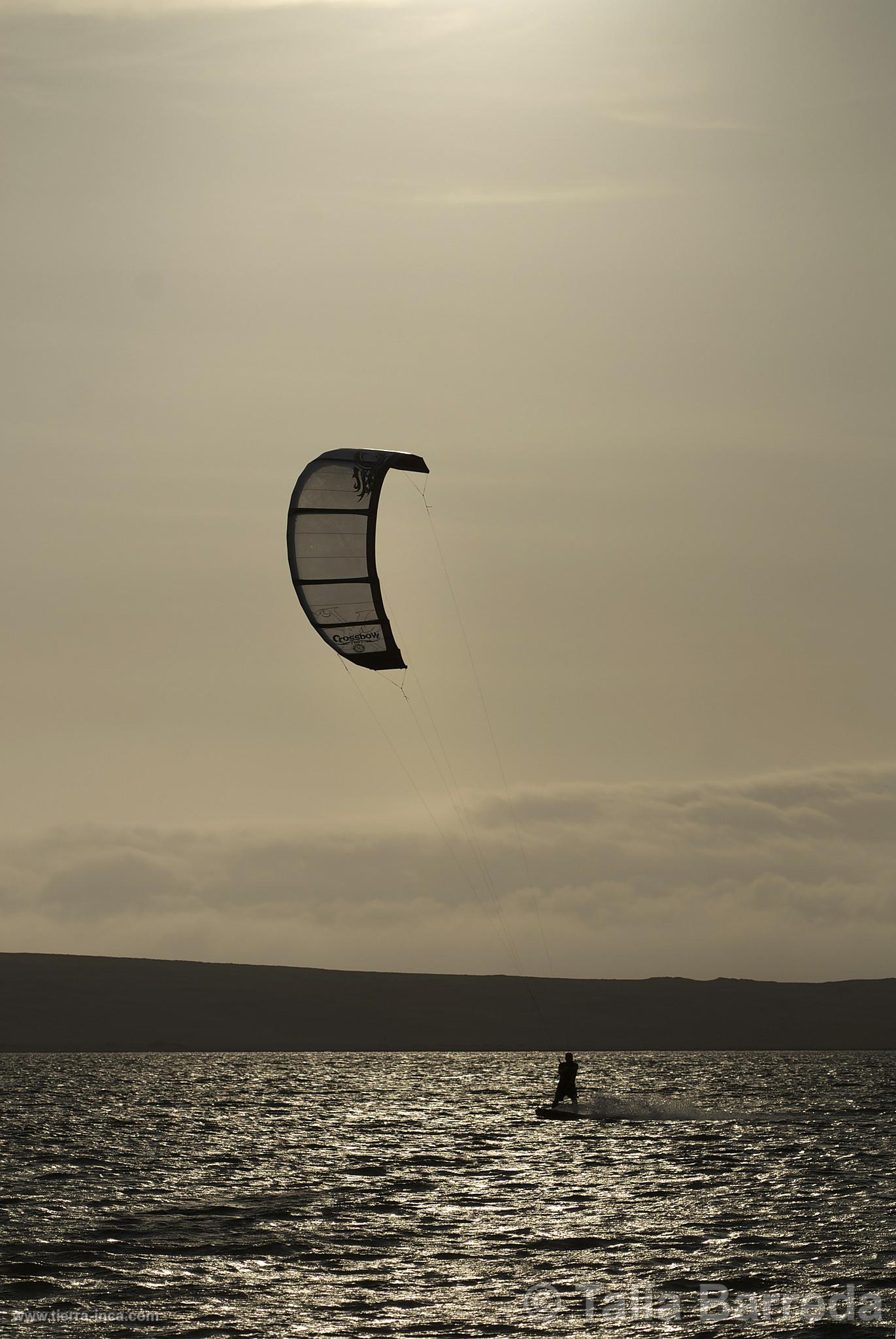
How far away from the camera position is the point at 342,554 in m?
31.4

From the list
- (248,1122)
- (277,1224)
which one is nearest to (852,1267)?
(277,1224)

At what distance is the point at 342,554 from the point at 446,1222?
1349 cm

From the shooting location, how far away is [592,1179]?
34.3 meters

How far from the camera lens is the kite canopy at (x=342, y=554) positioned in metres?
31.1

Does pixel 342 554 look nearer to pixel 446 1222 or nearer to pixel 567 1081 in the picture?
pixel 446 1222

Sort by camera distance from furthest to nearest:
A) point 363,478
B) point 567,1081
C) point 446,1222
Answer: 1. point 567,1081
2. point 363,478
3. point 446,1222

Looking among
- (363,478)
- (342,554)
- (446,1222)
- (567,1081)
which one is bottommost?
(446,1222)

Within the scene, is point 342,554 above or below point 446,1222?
above

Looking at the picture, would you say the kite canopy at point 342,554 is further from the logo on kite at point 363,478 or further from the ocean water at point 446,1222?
the ocean water at point 446,1222

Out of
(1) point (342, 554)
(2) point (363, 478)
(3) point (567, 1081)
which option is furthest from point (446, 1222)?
(3) point (567, 1081)

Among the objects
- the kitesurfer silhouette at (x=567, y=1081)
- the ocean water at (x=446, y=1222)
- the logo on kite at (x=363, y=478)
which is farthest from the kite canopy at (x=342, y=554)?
the kitesurfer silhouette at (x=567, y=1081)

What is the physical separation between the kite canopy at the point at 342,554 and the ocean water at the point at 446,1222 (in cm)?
1154

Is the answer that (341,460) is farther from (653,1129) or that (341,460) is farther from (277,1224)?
(653,1129)

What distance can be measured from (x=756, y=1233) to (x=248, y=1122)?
3135 cm
